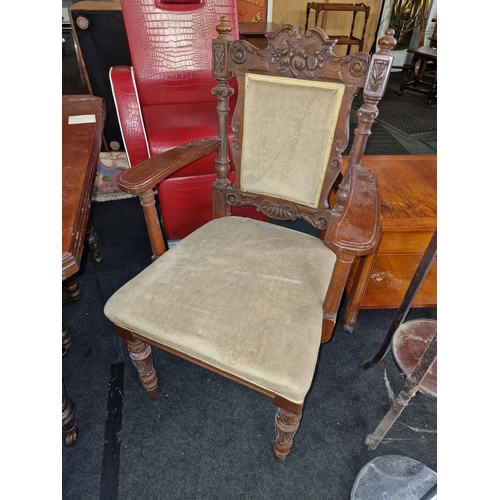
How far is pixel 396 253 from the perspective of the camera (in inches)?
54.6

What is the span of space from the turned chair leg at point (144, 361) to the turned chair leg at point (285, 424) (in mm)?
445

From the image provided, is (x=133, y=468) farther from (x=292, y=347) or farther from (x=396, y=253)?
(x=396, y=253)

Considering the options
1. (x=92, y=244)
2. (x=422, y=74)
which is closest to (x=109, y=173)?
(x=92, y=244)

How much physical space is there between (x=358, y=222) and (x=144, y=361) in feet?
2.63

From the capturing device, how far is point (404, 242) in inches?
52.8

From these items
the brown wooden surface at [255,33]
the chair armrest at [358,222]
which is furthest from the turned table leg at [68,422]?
the brown wooden surface at [255,33]

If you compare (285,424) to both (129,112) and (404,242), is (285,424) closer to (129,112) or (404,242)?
(404,242)

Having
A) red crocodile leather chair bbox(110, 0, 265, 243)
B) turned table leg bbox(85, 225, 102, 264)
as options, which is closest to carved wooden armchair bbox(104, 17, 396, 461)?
red crocodile leather chair bbox(110, 0, 265, 243)

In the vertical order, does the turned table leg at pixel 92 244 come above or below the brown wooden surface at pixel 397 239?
below

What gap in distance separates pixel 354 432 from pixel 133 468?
29.6 inches

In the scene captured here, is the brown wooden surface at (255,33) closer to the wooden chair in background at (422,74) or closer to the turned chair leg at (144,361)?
the turned chair leg at (144,361)

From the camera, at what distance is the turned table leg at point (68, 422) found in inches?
42.9

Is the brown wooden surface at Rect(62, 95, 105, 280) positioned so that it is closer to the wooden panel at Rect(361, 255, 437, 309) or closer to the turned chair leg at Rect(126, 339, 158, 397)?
the turned chair leg at Rect(126, 339, 158, 397)

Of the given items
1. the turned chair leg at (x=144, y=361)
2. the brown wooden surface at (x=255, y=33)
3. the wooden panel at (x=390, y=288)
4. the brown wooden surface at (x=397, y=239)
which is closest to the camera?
the turned chair leg at (x=144, y=361)
